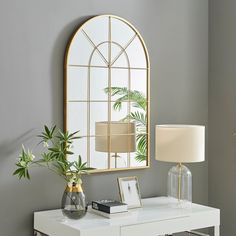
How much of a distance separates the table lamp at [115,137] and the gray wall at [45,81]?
183 mm

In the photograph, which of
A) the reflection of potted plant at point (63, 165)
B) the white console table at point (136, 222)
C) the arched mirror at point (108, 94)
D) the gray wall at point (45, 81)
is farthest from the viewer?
the arched mirror at point (108, 94)

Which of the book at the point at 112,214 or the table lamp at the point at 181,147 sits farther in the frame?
the table lamp at the point at 181,147

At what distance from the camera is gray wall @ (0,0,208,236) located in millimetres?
3074

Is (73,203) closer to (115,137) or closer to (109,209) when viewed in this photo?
(109,209)

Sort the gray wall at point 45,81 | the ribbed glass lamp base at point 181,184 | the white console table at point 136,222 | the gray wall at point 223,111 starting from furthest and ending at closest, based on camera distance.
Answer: the gray wall at point 223,111, the ribbed glass lamp base at point 181,184, the gray wall at point 45,81, the white console table at point 136,222

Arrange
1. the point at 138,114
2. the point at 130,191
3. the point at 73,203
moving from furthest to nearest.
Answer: the point at 138,114 < the point at 130,191 < the point at 73,203

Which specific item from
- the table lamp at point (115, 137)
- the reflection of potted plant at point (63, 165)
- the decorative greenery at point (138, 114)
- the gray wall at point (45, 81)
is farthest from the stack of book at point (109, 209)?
the decorative greenery at point (138, 114)

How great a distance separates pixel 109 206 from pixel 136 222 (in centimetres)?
19

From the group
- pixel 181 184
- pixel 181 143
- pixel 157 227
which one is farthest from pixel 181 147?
pixel 157 227

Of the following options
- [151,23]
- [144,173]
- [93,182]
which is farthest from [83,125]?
[151,23]

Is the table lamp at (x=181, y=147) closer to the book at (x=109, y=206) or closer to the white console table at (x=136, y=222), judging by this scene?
the white console table at (x=136, y=222)

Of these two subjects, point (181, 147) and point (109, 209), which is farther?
point (181, 147)

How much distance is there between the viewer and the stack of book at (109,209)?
304cm

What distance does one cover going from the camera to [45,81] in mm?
3197
